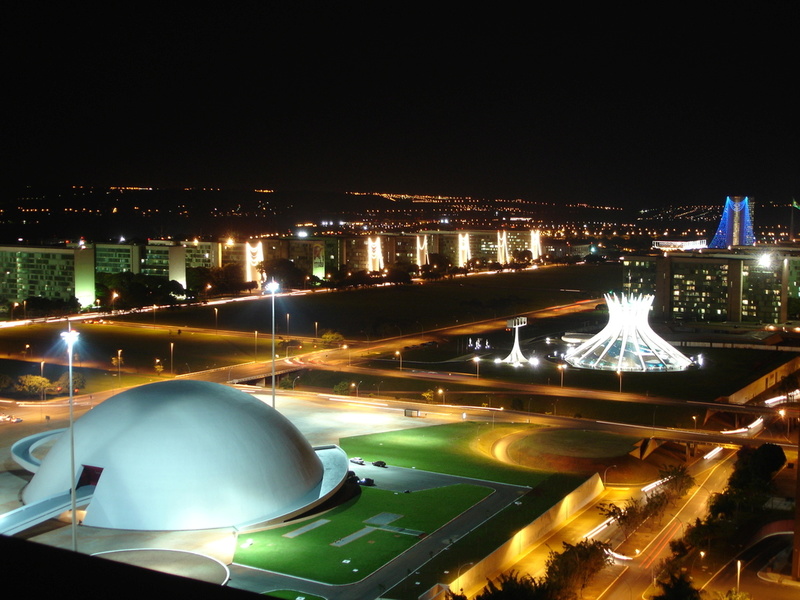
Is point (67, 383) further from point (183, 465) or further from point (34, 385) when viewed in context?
point (183, 465)

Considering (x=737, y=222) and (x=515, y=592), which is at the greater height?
(x=737, y=222)

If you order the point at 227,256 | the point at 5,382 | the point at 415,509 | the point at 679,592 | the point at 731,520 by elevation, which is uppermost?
the point at 227,256

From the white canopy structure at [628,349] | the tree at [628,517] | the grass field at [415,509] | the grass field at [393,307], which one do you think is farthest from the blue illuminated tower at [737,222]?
the tree at [628,517]

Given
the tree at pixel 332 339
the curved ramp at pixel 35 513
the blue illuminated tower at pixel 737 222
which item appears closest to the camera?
the curved ramp at pixel 35 513

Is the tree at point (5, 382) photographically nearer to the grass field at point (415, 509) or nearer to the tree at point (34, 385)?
the tree at point (34, 385)

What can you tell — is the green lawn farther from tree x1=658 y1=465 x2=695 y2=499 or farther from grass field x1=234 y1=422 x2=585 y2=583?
tree x1=658 y1=465 x2=695 y2=499

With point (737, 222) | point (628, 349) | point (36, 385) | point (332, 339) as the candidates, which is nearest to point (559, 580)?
point (36, 385)
